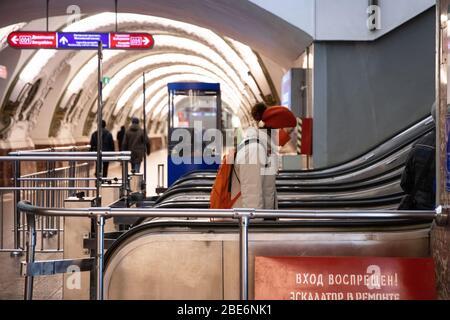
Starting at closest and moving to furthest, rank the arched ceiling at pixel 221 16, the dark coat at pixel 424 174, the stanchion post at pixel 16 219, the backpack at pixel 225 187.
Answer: the backpack at pixel 225 187
the dark coat at pixel 424 174
the stanchion post at pixel 16 219
the arched ceiling at pixel 221 16

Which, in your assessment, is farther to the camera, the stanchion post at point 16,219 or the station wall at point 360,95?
the station wall at point 360,95

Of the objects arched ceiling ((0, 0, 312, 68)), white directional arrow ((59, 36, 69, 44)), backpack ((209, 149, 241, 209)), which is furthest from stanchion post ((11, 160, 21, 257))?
white directional arrow ((59, 36, 69, 44))

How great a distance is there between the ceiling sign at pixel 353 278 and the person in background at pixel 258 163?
3.56 ft

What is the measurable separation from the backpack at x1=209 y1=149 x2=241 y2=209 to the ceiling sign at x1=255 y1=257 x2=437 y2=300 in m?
1.30

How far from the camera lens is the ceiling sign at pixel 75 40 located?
14398 mm

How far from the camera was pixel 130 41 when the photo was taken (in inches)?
585

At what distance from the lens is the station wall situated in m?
12.3

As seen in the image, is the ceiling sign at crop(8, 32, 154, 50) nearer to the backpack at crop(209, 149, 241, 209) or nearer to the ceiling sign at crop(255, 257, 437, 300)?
the backpack at crop(209, 149, 241, 209)

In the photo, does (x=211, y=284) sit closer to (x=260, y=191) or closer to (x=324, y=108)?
(x=260, y=191)

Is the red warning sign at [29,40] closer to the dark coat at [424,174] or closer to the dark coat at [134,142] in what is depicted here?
the dark coat at [134,142]

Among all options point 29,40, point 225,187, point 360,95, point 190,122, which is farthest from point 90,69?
point 225,187

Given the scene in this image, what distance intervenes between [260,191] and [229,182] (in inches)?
12.7

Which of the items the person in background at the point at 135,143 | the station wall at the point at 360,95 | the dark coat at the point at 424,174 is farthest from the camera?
the person in background at the point at 135,143

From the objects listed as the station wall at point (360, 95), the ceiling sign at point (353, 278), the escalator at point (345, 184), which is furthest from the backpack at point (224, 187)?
the station wall at point (360, 95)
